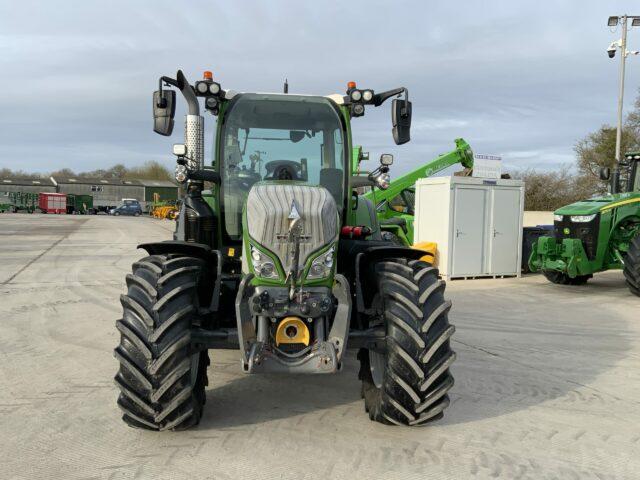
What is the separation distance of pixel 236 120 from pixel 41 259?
13.0m

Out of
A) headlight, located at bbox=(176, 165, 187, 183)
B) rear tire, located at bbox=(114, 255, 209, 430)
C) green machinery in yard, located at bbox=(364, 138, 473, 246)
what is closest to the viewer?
rear tire, located at bbox=(114, 255, 209, 430)

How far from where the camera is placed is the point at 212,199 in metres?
5.55

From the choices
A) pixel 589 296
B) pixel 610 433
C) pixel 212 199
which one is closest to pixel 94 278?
pixel 212 199

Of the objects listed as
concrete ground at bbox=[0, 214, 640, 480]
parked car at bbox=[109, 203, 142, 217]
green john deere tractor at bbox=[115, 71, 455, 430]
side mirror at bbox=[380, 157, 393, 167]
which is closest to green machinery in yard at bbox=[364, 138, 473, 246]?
concrete ground at bbox=[0, 214, 640, 480]

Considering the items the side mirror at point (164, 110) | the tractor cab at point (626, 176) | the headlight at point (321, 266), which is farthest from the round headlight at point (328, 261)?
the tractor cab at point (626, 176)

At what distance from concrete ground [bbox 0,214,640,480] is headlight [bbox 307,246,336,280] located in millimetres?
1122

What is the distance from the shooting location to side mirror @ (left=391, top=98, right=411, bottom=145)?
5146 millimetres

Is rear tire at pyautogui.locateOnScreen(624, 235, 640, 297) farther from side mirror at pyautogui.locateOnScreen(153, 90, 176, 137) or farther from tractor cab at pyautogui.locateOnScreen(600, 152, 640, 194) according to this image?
side mirror at pyautogui.locateOnScreen(153, 90, 176, 137)

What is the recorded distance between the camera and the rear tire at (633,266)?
10.9 meters

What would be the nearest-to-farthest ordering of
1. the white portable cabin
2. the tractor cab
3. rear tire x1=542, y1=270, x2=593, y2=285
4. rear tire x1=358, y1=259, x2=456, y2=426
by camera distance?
rear tire x1=358, y1=259, x2=456, y2=426, the tractor cab, rear tire x1=542, y1=270, x2=593, y2=285, the white portable cabin

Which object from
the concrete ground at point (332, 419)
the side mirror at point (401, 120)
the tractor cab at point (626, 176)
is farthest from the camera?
the tractor cab at point (626, 176)

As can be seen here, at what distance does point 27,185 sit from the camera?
80.2 m

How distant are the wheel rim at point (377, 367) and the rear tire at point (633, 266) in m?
8.37

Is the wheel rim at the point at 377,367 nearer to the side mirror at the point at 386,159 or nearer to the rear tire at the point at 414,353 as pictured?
the rear tire at the point at 414,353
